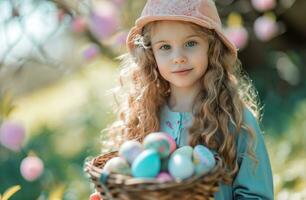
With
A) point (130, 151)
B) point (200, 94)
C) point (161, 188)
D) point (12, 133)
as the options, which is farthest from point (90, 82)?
point (161, 188)

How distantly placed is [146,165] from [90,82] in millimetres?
4939

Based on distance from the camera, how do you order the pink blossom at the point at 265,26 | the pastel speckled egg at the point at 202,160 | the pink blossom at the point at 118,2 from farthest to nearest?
the pink blossom at the point at 265,26 → the pink blossom at the point at 118,2 → the pastel speckled egg at the point at 202,160

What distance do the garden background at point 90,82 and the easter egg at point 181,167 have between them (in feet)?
4.14

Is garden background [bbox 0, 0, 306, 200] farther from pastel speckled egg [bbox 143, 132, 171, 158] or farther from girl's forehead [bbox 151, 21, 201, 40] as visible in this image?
pastel speckled egg [bbox 143, 132, 171, 158]

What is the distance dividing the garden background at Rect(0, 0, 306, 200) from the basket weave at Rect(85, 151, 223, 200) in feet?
4.09

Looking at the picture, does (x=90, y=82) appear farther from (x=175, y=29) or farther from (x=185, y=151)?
(x=185, y=151)

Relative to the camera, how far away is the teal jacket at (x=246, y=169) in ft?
9.39

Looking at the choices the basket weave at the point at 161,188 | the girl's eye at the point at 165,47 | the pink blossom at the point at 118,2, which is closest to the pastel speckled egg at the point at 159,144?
the basket weave at the point at 161,188

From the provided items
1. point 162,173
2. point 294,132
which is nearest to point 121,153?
point 162,173

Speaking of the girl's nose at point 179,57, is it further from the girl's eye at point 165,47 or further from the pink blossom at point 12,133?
the pink blossom at point 12,133

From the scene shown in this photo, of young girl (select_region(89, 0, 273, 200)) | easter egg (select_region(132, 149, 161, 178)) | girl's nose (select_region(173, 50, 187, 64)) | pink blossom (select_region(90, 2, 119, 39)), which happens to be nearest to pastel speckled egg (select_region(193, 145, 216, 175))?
easter egg (select_region(132, 149, 161, 178))

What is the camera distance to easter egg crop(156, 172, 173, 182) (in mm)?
2387

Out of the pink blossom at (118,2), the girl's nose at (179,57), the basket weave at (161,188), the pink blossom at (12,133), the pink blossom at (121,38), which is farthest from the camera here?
the pink blossom at (118,2)

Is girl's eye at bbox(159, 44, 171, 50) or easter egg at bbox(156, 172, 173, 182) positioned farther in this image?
girl's eye at bbox(159, 44, 171, 50)
